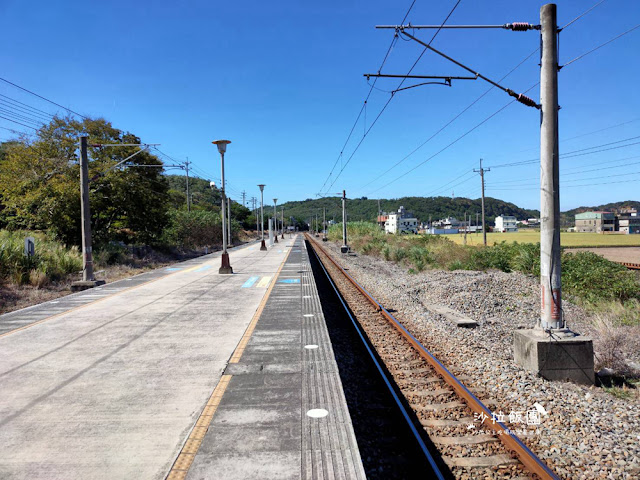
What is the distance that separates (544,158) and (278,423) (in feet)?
19.2

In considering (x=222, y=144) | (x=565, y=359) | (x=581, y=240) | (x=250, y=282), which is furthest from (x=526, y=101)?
(x=581, y=240)

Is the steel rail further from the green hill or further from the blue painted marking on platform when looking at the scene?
A: the green hill

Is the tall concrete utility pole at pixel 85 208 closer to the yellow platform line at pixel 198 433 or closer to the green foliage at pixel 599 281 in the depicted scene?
the yellow platform line at pixel 198 433

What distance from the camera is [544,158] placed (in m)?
7.29

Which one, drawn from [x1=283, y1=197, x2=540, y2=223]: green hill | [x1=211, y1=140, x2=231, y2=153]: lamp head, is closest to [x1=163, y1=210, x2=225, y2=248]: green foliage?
[x1=211, y1=140, x2=231, y2=153]: lamp head

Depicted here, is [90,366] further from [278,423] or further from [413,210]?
[413,210]

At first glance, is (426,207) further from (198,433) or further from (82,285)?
(198,433)

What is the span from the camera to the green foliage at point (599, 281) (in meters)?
14.4

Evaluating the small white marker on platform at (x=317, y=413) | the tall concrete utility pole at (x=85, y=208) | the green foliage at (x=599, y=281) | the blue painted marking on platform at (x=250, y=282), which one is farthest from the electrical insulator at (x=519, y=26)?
the tall concrete utility pole at (x=85, y=208)

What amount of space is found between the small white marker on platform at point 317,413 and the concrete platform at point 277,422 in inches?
0.9

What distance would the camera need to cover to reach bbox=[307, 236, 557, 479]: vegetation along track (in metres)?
4.68

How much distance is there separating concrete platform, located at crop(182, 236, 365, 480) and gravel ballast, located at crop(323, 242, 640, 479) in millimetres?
2263

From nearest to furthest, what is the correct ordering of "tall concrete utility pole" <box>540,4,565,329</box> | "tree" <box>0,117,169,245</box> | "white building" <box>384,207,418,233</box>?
"tall concrete utility pole" <box>540,4,565,329</box> → "tree" <box>0,117,169,245</box> → "white building" <box>384,207,418,233</box>

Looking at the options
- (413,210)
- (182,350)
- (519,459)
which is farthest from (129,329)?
(413,210)
